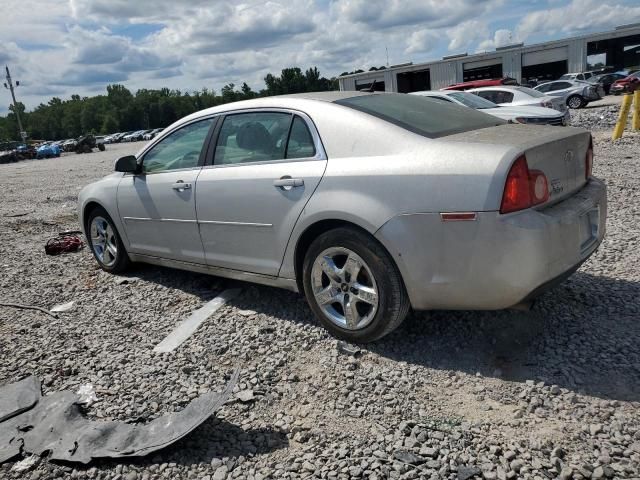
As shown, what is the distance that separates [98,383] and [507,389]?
250 cm

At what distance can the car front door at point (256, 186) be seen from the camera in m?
3.61

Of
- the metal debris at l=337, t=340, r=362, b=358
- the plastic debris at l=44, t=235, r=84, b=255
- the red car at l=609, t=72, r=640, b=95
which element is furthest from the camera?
the red car at l=609, t=72, r=640, b=95

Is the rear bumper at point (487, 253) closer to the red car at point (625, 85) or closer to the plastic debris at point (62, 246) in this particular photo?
the plastic debris at point (62, 246)

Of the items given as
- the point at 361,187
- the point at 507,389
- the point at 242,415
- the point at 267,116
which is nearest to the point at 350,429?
the point at 242,415

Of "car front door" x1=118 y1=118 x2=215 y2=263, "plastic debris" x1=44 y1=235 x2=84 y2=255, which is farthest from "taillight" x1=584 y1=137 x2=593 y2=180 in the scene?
"plastic debris" x1=44 y1=235 x2=84 y2=255

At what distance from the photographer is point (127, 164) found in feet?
16.2

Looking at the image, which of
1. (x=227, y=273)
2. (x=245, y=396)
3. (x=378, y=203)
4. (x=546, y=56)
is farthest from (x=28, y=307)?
(x=546, y=56)

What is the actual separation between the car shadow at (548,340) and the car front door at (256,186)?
0.63m

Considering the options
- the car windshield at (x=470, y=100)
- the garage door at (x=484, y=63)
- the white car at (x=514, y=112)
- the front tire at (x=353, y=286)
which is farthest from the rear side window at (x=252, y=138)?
the garage door at (x=484, y=63)

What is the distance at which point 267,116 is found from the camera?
4.00 m

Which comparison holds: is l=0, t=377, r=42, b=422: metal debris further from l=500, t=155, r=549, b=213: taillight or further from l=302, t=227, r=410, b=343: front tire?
l=500, t=155, r=549, b=213: taillight

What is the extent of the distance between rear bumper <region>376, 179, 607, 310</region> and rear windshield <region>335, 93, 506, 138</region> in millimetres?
675

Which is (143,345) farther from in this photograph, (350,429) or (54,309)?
(350,429)

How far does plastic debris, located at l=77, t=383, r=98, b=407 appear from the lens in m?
3.24
